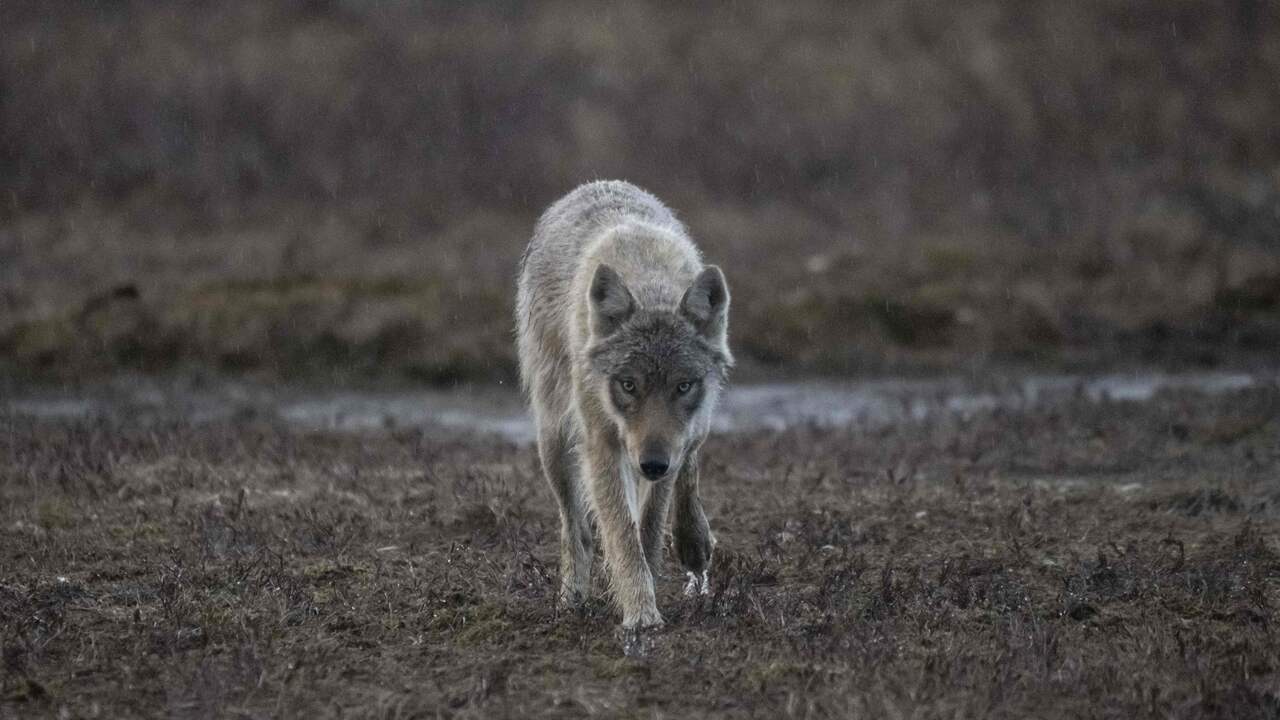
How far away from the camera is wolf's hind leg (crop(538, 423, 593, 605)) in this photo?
869 centimetres

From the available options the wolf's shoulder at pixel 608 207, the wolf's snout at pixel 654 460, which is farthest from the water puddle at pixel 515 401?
the wolf's snout at pixel 654 460

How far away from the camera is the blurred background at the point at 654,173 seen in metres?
20.0

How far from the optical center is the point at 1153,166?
2717 cm

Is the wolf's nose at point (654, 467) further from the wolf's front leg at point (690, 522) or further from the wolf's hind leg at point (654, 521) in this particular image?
the wolf's front leg at point (690, 522)

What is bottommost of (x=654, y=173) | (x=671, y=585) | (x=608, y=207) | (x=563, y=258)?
(x=654, y=173)

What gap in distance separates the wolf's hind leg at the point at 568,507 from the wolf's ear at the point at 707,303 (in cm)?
112

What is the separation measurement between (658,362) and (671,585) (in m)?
1.67

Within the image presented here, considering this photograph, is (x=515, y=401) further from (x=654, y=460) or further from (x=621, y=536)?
(x=654, y=460)

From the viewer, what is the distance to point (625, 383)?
777 centimetres

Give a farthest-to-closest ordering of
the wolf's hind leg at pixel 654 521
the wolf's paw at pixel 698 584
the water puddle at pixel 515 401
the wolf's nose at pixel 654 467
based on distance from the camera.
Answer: the water puddle at pixel 515 401 → the wolf's paw at pixel 698 584 → the wolf's hind leg at pixel 654 521 → the wolf's nose at pixel 654 467

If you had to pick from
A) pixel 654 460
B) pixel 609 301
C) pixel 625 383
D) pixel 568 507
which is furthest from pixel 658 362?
pixel 568 507

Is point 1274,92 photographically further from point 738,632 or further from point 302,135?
point 738,632

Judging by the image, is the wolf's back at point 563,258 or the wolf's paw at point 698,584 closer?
the wolf's paw at point 698,584

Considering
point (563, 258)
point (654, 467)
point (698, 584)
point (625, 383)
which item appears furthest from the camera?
point (563, 258)
